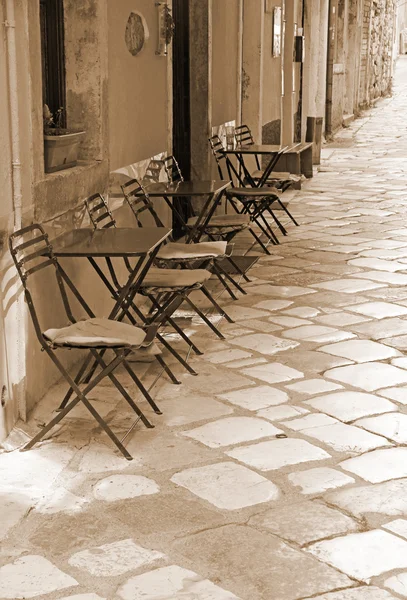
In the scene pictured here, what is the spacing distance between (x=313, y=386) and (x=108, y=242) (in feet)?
4.16

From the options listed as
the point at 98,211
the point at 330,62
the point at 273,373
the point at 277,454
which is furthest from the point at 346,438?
the point at 330,62

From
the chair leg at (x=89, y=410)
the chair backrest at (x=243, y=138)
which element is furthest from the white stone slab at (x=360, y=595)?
the chair backrest at (x=243, y=138)

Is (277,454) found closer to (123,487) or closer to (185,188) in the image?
(123,487)

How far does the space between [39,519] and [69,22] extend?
2956mm

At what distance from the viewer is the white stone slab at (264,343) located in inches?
215

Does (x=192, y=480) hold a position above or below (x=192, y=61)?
below

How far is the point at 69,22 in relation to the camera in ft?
17.3

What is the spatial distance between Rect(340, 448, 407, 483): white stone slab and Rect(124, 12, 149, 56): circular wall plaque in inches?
127

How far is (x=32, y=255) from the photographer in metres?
4.14

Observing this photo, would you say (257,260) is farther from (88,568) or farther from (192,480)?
(88,568)

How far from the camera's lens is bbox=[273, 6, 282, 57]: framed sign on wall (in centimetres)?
1175

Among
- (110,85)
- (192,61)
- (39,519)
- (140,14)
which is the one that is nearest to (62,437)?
(39,519)

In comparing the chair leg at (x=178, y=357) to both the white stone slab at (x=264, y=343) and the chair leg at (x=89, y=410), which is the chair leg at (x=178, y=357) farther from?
the chair leg at (x=89, y=410)

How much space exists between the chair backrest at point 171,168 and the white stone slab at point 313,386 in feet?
8.06
